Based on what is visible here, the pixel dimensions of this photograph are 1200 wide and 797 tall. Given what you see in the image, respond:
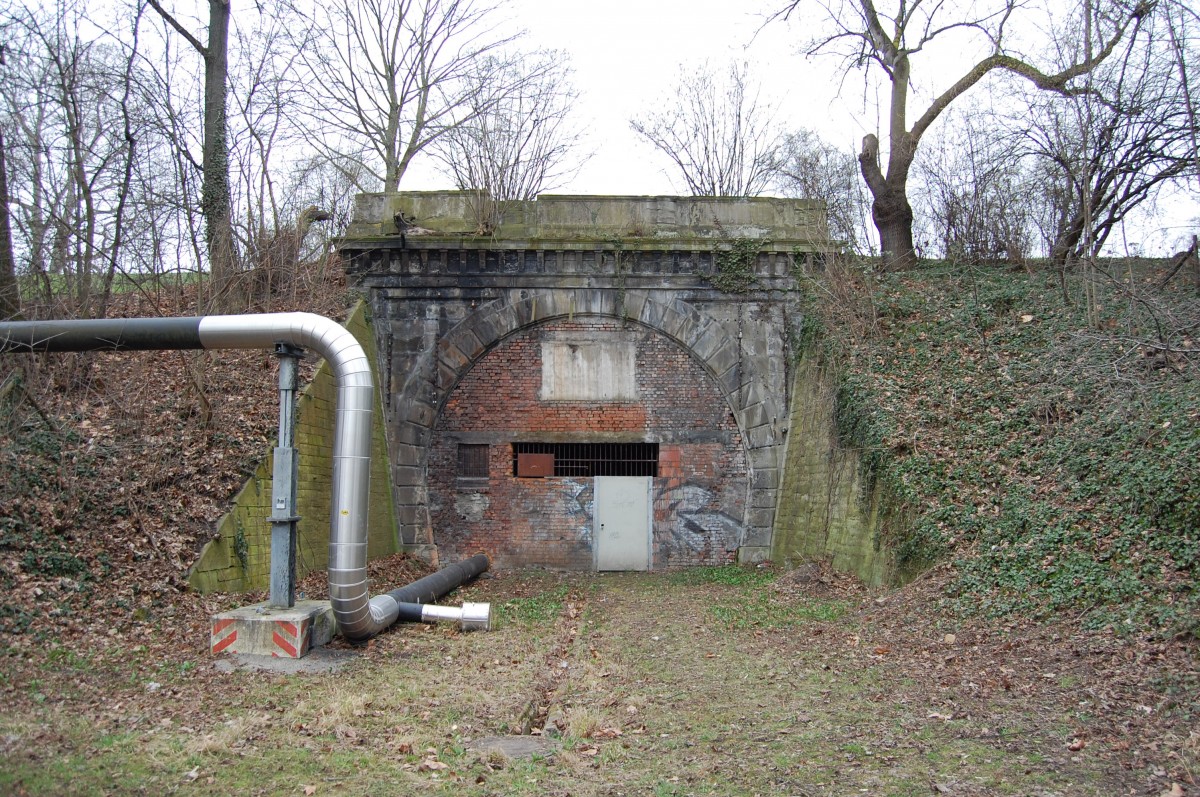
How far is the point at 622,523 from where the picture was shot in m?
15.7

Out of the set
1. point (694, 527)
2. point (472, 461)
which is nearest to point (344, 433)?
point (472, 461)

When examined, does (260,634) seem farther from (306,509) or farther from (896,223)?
(896,223)

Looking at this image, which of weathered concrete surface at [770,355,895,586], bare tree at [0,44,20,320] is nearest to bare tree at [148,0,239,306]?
bare tree at [0,44,20,320]

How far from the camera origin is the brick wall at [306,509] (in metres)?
9.48

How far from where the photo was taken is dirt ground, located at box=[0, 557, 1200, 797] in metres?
4.77

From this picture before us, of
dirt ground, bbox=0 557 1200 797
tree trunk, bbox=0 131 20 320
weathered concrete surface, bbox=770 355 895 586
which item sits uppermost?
tree trunk, bbox=0 131 20 320

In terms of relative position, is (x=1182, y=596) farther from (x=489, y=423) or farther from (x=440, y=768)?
(x=489, y=423)

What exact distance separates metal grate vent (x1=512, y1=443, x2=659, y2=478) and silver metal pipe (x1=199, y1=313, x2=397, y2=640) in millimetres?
7706

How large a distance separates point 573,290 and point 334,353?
8.08 m

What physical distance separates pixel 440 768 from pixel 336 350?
4.44 metres

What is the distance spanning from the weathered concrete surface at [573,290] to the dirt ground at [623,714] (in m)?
6.78

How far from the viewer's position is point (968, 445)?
11297mm

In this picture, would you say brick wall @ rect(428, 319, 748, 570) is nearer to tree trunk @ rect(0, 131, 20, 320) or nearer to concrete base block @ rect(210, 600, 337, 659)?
tree trunk @ rect(0, 131, 20, 320)

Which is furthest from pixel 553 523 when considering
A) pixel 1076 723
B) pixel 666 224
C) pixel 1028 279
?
pixel 1076 723
